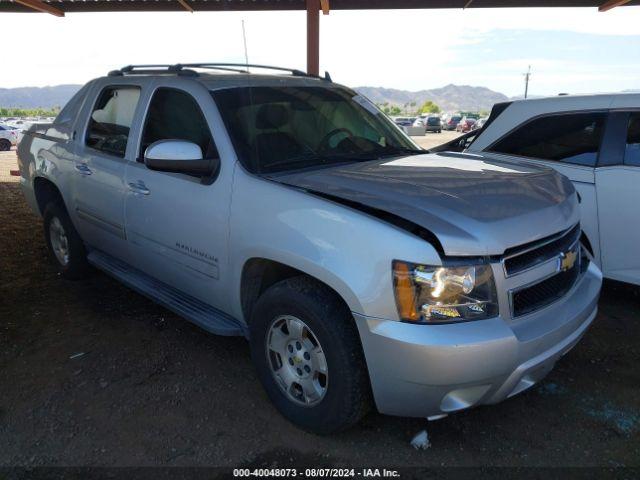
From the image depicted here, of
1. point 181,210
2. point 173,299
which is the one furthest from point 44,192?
point 181,210

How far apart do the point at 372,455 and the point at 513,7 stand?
30.6 feet

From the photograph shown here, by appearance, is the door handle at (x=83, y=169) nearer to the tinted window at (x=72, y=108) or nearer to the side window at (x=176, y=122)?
the tinted window at (x=72, y=108)

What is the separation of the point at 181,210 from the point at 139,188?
54 centimetres

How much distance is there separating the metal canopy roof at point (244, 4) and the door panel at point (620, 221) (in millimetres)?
6510

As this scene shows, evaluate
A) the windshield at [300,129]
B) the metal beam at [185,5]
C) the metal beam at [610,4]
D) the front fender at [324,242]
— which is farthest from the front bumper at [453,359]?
the metal beam at [185,5]

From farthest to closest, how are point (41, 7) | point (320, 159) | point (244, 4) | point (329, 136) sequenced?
point (244, 4) → point (41, 7) → point (329, 136) → point (320, 159)

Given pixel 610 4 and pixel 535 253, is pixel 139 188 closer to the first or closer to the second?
pixel 535 253

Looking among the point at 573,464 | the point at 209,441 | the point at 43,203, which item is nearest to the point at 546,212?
the point at 573,464

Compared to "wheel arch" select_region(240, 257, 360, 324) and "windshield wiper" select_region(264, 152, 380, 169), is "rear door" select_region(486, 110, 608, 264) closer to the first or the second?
"windshield wiper" select_region(264, 152, 380, 169)

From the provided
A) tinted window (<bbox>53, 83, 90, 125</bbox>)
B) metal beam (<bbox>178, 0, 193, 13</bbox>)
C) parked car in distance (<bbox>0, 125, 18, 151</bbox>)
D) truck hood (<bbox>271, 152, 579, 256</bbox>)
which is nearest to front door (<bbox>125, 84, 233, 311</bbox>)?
truck hood (<bbox>271, 152, 579, 256</bbox>)

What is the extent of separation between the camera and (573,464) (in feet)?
8.16

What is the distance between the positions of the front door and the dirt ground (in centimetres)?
51

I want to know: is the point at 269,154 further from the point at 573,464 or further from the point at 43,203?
the point at 43,203

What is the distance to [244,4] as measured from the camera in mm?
9930
